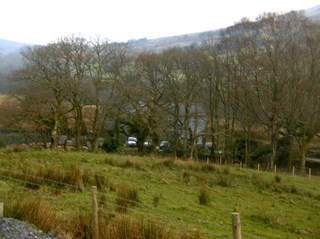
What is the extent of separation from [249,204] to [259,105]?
23.1 m

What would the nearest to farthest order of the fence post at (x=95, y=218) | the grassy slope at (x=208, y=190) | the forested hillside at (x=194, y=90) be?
1. the fence post at (x=95, y=218)
2. the grassy slope at (x=208, y=190)
3. the forested hillside at (x=194, y=90)

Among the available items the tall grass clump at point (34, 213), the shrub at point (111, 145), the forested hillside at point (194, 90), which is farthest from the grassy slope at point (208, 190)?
the shrub at point (111, 145)

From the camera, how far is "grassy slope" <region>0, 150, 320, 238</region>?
10896mm

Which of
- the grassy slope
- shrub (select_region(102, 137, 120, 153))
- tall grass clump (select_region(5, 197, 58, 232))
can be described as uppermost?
tall grass clump (select_region(5, 197, 58, 232))

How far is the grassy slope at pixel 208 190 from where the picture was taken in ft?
35.7

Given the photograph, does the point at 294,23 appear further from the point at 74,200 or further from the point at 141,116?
the point at 74,200

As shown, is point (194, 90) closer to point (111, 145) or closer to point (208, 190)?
point (111, 145)

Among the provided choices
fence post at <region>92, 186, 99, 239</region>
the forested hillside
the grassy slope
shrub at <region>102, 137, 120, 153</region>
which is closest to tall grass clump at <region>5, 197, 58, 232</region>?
the grassy slope

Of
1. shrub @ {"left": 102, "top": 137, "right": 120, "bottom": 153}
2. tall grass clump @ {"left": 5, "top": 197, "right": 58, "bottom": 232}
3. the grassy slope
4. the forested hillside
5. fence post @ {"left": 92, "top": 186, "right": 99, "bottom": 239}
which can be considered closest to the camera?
→ fence post @ {"left": 92, "top": 186, "right": 99, "bottom": 239}

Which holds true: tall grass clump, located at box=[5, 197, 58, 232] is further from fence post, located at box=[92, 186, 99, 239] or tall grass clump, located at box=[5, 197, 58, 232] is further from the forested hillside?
the forested hillside

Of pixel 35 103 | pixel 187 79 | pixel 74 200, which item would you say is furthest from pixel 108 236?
pixel 187 79

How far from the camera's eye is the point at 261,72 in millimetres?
34031

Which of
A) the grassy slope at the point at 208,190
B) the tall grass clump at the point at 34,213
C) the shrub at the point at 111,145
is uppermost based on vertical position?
the tall grass clump at the point at 34,213

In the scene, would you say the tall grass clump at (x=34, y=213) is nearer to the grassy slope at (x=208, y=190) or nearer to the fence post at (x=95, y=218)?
the grassy slope at (x=208, y=190)
